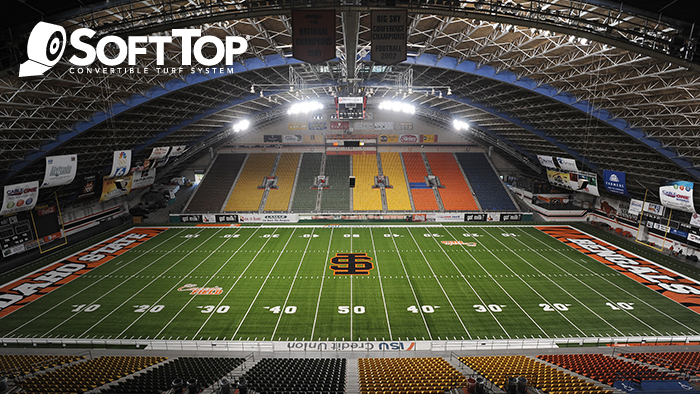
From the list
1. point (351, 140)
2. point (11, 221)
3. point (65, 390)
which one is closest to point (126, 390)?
point (65, 390)

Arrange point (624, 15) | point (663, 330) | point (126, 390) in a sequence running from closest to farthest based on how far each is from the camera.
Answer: point (126, 390) → point (624, 15) → point (663, 330)

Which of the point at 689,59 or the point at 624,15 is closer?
the point at 689,59

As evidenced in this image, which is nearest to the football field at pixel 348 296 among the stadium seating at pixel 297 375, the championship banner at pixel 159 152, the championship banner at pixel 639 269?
the championship banner at pixel 639 269

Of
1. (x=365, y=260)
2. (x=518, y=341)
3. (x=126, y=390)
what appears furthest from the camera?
(x=365, y=260)

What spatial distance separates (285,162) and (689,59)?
39.8 metres

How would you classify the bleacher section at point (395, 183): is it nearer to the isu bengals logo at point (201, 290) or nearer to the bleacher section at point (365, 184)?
the bleacher section at point (365, 184)

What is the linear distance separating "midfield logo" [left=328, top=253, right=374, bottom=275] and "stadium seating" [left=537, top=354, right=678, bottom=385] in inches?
462

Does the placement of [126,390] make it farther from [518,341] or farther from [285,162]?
[285,162]

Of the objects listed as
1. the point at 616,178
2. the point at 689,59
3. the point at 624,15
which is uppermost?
the point at 624,15

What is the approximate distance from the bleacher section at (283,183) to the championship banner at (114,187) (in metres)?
14.5

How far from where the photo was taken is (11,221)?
2383 centimetres

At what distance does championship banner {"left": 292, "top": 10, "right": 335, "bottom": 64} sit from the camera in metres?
9.48

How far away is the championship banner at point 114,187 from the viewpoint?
3005 centimetres

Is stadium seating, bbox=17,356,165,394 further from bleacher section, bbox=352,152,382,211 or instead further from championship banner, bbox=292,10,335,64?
bleacher section, bbox=352,152,382,211
